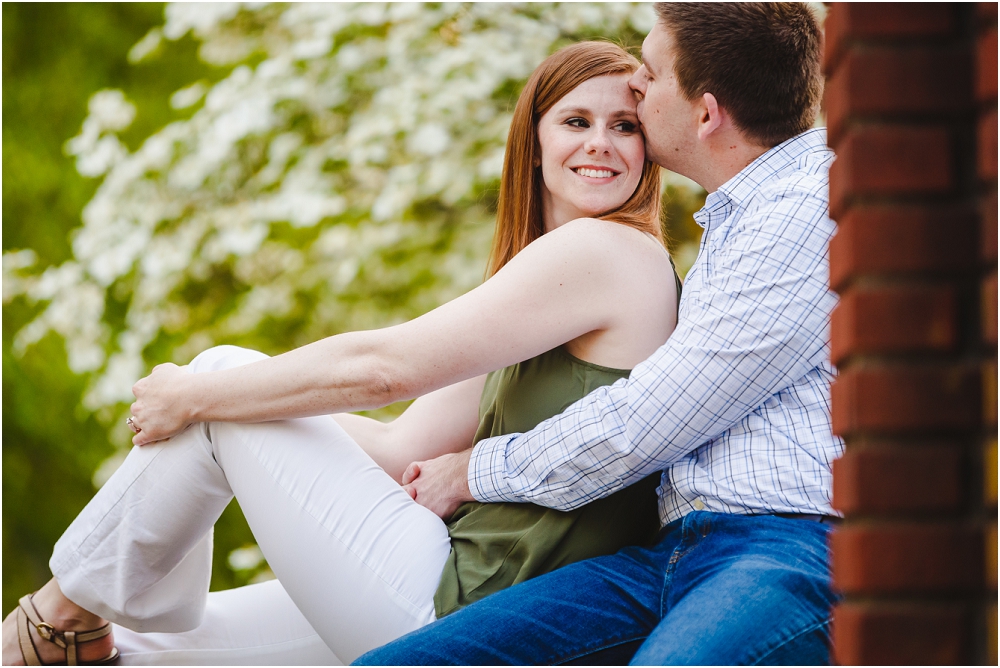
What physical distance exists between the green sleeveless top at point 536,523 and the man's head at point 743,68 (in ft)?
2.49

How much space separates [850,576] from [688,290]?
124cm

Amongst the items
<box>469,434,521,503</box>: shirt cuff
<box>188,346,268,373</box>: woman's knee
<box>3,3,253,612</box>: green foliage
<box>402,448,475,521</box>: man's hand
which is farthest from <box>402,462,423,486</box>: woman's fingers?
<box>3,3,253,612</box>: green foliage

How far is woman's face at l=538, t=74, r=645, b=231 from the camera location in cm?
276

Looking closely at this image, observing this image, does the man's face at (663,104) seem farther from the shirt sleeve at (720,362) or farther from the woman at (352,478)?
the shirt sleeve at (720,362)

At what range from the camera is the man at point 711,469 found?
5.98 ft

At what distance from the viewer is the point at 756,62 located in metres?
2.55

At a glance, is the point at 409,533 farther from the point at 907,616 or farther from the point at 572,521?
the point at 907,616

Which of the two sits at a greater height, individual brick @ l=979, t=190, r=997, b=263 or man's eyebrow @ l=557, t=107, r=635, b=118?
man's eyebrow @ l=557, t=107, r=635, b=118

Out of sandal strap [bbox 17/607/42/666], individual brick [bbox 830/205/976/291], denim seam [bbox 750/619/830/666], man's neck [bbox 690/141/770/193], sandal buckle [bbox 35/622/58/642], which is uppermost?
man's neck [bbox 690/141/770/193]

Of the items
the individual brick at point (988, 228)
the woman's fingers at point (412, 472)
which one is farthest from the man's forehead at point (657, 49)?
the individual brick at point (988, 228)

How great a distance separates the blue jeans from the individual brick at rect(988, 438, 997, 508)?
72cm

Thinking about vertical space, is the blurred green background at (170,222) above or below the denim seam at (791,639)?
above

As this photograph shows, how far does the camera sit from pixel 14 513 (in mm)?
7582

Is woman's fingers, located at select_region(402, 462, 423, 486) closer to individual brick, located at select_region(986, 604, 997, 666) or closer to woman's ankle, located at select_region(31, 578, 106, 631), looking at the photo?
→ woman's ankle, located at select_region(31, 578, 106, 631)
